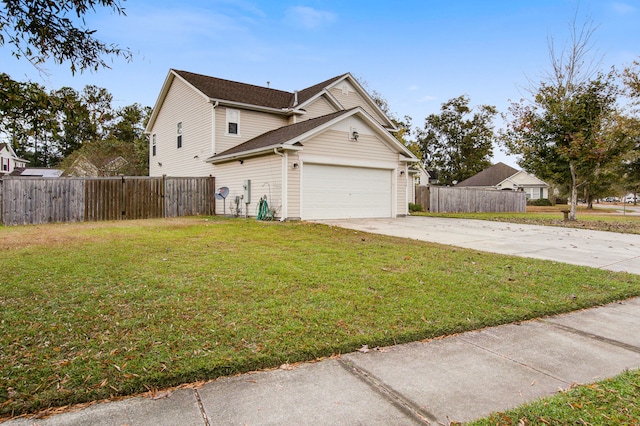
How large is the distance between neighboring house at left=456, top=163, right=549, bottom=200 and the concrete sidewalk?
134 feet

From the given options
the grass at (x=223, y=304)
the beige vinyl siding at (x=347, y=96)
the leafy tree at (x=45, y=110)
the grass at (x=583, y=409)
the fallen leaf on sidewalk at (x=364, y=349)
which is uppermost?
the beige vinyl siding at (x=347, y=96)

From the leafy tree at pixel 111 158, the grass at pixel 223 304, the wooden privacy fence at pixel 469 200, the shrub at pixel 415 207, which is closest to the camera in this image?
the grass at pixel 223 304

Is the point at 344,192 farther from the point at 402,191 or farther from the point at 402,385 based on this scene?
the point at 402,385

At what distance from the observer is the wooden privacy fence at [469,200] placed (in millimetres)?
22750

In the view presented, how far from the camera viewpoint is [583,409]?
6.55 ft

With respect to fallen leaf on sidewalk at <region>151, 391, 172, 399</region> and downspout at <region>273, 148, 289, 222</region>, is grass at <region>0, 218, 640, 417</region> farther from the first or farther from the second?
downspout at <region>273, 148, 289, 222</region>

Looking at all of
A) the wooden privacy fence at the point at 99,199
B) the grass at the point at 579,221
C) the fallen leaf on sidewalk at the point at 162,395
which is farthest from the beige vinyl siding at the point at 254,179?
the fallen leaf on sidewalk at the point at 162,395

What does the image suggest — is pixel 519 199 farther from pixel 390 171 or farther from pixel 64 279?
pixel 64 279

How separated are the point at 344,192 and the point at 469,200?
13.7m

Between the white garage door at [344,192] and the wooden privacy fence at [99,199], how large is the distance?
5.39 metres

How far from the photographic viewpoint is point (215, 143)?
15797 mm

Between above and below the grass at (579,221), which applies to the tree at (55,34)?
above

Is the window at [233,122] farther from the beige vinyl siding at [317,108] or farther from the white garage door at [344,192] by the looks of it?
the white garage door at [344,192]

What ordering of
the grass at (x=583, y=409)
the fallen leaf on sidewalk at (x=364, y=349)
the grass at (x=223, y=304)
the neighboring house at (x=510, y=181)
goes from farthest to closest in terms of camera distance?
the neighboring house at (x=510, y=181)
the fallen leaf on sidewalk at (x=364, y=349)
the grass at (x=223, y=304)
the grass at (x=583, y=409)
